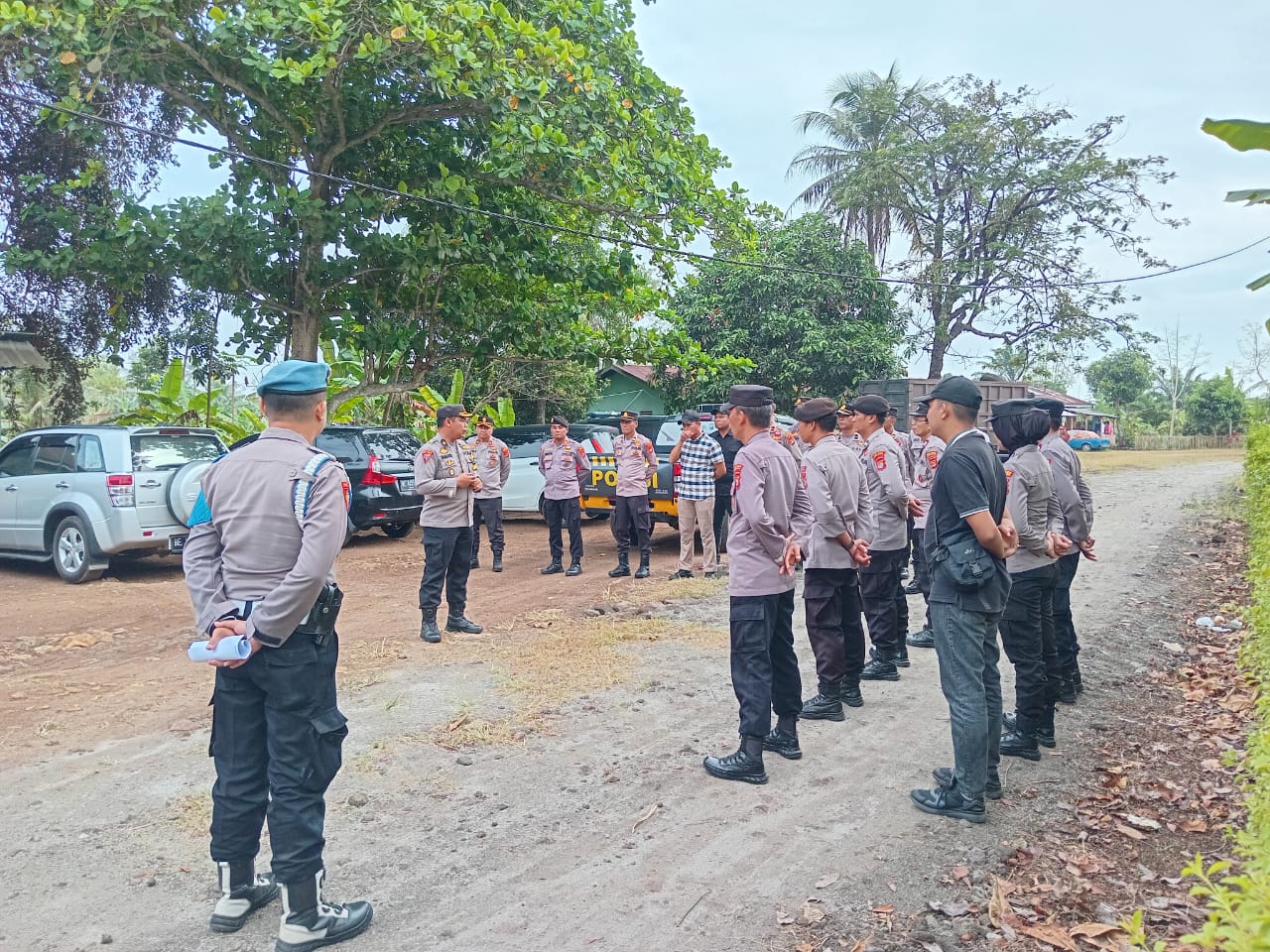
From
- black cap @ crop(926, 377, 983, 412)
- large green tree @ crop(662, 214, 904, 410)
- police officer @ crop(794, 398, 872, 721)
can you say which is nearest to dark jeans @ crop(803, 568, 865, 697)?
police officer @ crop(794, 398, 872, 721)

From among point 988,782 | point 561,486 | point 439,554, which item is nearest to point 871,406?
point 988,782

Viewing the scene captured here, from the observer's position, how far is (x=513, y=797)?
446 cm

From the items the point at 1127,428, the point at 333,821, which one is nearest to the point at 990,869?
the point at 333,821

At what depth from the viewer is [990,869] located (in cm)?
380

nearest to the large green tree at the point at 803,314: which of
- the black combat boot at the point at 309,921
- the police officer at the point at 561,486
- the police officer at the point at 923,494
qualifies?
the police officer at the point at 561,486

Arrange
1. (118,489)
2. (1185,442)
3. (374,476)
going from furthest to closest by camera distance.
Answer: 1. (1185,442)
2. (374,476)
3. (118,489)

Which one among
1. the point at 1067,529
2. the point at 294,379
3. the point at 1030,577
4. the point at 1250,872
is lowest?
the point at 1250,872

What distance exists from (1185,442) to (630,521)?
5358 centimetres

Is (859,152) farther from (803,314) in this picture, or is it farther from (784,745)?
(784,745)

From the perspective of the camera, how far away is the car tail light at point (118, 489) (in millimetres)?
9891

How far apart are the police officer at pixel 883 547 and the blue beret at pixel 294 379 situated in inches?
164

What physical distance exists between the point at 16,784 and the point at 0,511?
7.75 m

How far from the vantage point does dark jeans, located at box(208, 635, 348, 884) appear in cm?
319

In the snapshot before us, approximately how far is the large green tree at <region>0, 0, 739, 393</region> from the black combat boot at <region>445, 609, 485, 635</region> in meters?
5.67
